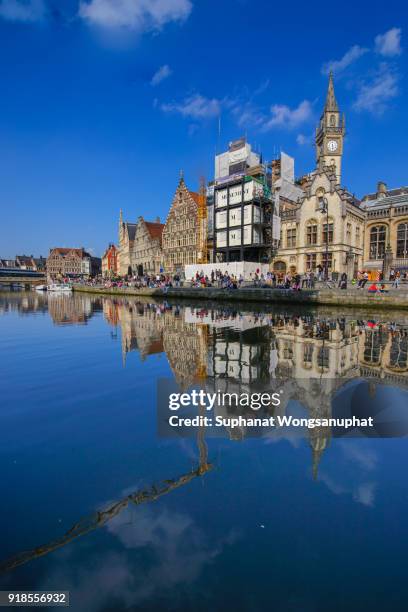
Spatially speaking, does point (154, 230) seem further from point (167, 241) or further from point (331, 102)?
point (331, 102)

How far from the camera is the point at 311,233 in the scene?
4178cm

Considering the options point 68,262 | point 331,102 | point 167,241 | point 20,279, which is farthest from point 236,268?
point 68,262

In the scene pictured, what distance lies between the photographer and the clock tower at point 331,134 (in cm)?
4875

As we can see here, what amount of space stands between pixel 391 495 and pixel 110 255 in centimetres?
11290

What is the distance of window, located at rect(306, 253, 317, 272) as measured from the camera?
41469mm

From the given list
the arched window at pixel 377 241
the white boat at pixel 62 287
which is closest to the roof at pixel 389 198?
the arched window at pixel 377 241

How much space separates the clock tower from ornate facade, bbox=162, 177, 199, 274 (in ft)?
73.7

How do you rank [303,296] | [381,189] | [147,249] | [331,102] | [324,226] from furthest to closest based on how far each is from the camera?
[147,249]
[331,102]
[381,189]
[324,226]
[303,296]

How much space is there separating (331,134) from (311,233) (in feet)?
64.9

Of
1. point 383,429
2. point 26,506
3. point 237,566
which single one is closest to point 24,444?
point 26,506

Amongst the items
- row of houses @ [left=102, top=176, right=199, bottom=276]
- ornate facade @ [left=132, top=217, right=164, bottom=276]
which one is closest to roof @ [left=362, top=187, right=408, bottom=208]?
row of houses @ [left=102, top=176, right=199, bottom=276]

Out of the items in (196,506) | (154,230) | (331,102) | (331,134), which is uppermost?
(331,102)

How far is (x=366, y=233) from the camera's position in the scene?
141ft

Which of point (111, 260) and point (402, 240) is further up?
point (111, 260)
